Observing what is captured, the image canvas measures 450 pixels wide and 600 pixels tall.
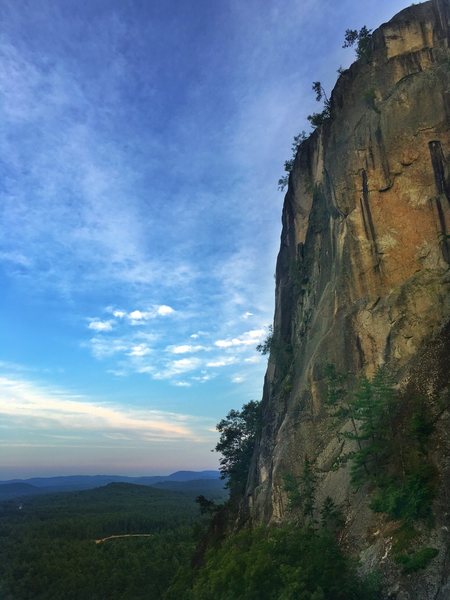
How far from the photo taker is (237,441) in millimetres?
51219

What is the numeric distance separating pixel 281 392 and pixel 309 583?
77.6ft

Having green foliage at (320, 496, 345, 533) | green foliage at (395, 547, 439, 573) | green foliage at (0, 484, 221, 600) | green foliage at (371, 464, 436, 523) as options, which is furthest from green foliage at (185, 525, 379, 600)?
green foliage at (0, 484, 221, 600)

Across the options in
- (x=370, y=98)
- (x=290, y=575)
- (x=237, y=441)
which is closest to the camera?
(x=290, y=575)

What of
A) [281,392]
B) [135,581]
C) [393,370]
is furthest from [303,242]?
[135,581]

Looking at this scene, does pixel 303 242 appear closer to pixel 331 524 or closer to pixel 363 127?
pixel 363 127

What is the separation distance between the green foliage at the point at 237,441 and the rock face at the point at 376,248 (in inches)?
470

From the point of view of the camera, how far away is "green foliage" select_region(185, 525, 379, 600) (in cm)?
1402

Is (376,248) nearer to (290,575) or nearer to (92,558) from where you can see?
(290,575)


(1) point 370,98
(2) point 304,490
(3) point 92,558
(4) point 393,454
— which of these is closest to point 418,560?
(4) point 393,454

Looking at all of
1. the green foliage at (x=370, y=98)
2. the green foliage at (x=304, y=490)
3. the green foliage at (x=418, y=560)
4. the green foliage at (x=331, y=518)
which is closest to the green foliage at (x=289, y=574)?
the green foliage at (x=418, y=560)

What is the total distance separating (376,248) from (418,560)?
759 inches

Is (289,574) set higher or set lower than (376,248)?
lower

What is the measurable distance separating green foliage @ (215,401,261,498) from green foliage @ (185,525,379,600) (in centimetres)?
3324

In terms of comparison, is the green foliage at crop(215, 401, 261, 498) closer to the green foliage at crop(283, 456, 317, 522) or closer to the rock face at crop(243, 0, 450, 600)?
the rock face at crop(243, 0, 450, 600)
